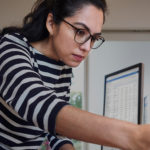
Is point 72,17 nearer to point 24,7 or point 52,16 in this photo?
point 52,16

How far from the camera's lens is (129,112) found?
1.62m

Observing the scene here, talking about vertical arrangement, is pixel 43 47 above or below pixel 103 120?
above

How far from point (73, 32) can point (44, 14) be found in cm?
22

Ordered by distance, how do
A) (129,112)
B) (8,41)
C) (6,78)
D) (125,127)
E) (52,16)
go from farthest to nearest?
1. (129,112)
2. (52,16)
3. (8,41)
4. (6,78)
5. (125,127)

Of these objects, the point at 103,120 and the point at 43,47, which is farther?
the point at 43,47

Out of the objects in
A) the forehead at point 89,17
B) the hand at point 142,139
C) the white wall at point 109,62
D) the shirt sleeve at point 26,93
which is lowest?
the hand at point 142,139

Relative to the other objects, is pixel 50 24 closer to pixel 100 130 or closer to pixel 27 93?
pixel 27 93

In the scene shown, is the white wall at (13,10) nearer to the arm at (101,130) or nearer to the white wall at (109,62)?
the white wall at (109,62)

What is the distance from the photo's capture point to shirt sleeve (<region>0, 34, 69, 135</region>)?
604mm

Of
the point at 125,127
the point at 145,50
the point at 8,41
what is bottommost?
the point at 125,127

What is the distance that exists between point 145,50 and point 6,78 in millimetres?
1996

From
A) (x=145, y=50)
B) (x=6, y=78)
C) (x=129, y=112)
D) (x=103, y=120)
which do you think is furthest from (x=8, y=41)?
(x=145, y=50)

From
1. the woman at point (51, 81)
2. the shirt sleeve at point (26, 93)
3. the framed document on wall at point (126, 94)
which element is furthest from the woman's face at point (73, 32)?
the framed document on wall at point (126, 94)

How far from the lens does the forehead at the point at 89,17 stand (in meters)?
0.87
